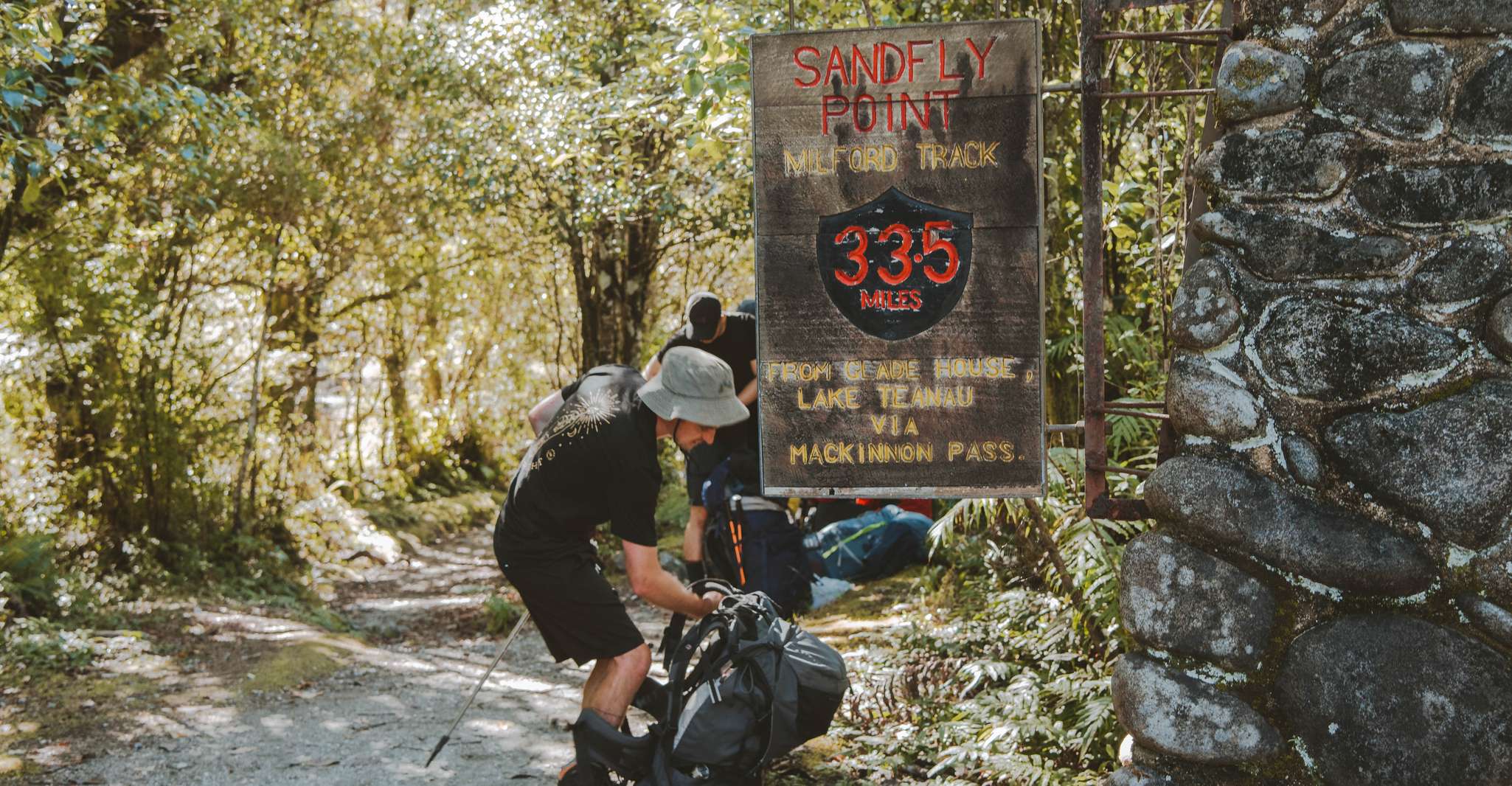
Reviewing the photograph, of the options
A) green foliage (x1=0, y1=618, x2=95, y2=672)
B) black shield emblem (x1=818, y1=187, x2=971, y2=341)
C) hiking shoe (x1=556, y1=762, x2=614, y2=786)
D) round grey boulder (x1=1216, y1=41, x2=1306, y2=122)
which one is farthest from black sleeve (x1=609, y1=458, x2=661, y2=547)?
green foliage (x1=0, y1=618, x2=95, y2=672)

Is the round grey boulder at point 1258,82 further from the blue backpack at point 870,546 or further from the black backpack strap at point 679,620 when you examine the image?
the blue backpack at point 870,546

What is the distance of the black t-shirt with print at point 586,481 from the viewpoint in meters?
4.35

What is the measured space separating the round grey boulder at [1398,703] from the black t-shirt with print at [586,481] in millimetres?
2299

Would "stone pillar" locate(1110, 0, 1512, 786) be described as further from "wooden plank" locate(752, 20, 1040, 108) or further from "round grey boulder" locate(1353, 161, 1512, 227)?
"wooden plank" locate(752, 20, 1040, 108)

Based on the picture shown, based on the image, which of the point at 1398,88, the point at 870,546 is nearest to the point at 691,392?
the point at 1398,88

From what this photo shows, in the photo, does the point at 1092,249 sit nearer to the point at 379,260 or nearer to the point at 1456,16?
the point at 1456,16

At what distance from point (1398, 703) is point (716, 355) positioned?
4358 mm

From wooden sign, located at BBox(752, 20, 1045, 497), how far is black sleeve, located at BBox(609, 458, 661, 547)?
2.99 ft

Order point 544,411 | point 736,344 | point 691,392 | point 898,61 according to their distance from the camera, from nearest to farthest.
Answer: point 898,61 < point 691,392 < point 544,411 < point 736,344

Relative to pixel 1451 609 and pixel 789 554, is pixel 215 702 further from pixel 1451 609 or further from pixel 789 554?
pixel 1451 609

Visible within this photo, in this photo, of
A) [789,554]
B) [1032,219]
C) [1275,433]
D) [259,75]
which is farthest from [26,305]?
[1275,433]

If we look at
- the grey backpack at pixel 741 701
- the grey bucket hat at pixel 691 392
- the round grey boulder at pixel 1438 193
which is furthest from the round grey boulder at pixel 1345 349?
the grey bucket hat at pixel 691 392

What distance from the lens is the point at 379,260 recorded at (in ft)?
39.4

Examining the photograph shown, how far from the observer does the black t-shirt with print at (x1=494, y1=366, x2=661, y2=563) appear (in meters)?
4.35
